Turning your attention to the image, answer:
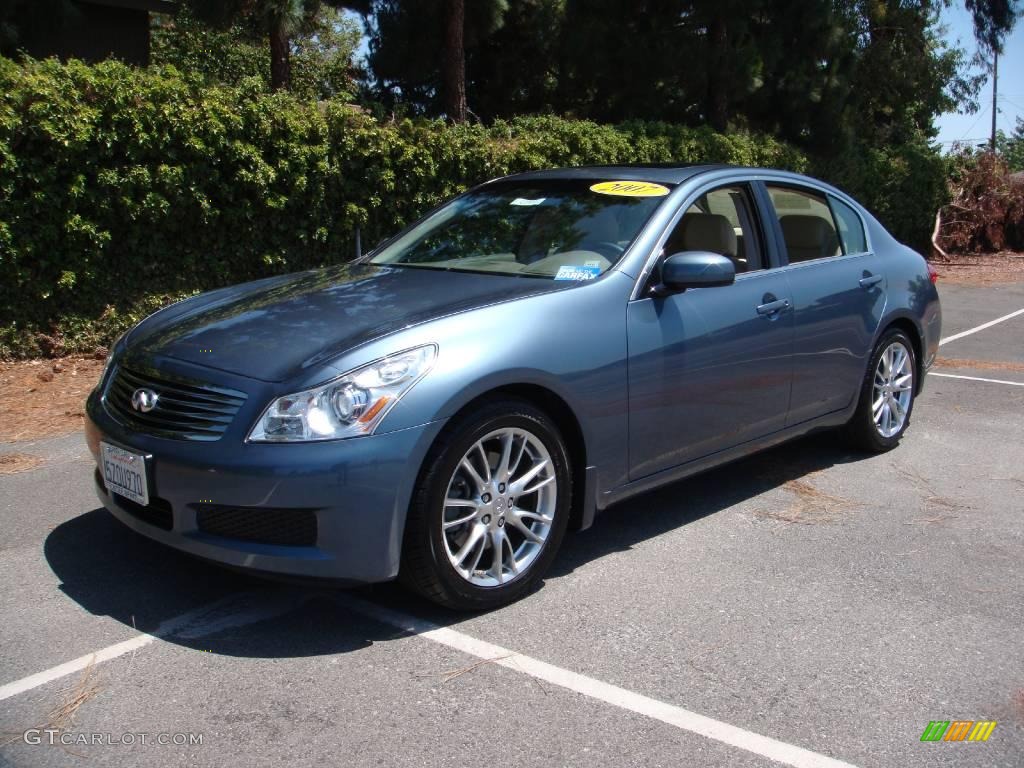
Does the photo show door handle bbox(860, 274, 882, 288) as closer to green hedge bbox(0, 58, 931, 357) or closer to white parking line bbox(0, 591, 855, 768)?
white parking line bbox(0, 591, 855, 768)

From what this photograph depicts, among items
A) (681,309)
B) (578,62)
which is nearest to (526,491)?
(681,309)

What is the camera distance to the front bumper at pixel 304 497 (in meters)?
3.47

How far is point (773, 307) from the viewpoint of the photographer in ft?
16.5

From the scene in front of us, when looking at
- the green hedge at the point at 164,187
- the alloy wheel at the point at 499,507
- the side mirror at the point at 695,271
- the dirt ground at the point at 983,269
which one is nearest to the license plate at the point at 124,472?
the alloy wheel at the point at 499,507

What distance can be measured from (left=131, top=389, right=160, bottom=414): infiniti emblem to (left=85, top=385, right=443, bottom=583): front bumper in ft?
0.82

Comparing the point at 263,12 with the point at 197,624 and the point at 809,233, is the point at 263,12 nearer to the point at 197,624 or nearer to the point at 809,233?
the point at 809,233

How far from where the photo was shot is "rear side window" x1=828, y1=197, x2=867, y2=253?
19.4 feet

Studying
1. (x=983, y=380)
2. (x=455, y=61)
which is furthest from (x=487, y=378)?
(x=455, y=61)

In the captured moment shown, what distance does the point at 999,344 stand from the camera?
35.0ft

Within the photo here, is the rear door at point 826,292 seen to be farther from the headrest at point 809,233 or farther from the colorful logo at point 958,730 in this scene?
the colorful logo at point 958,730

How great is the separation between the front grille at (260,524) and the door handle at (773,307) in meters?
2.51

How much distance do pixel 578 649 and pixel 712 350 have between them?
5.36 feet

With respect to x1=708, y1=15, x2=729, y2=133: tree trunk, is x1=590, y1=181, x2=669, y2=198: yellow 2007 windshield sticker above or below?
below

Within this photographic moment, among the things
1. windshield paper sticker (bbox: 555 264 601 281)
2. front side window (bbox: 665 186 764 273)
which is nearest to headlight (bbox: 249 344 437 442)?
windshield paper sticker (bbox: 555 264 601 281)
